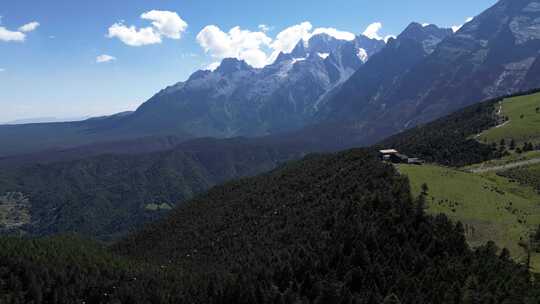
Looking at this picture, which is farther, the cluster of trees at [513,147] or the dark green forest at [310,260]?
the cluster of trees at [513,147]

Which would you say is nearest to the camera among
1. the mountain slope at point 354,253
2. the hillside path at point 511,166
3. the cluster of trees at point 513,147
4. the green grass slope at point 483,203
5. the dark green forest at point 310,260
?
the dark green forest at point 310,260

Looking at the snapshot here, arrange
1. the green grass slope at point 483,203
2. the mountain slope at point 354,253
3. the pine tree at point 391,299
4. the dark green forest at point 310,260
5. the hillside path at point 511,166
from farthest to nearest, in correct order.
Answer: the hillside path at point 511,166
the green grass slope at point 483,203
the mountain slope at point 354,253
the dark green forest at point 310,260
the pine tree at point 391,299

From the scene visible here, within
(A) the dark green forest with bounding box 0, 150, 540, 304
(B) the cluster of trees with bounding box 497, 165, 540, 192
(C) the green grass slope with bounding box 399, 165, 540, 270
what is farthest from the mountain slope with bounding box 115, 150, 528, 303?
(B) the cluster of trees with bounding box 497, 165, 540, 192

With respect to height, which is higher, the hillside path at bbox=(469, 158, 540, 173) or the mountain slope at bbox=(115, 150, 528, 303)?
the hillside path at bbox=(469, 158, 540, 173)

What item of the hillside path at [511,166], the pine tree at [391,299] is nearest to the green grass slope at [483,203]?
the hillside path at [511,166]

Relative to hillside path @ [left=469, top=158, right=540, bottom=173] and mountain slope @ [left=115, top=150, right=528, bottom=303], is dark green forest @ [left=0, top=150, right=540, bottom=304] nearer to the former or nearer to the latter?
mountain slope @ [left=115, top=150, right=528, bottom=303]

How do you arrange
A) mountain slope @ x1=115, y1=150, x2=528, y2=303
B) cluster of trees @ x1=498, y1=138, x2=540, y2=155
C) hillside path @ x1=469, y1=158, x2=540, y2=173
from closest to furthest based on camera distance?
mountain slope @ x1=115, y1=150, x2=528, y2=303
hillside path @ x1=469, y1=158, x2=540, y2=173
cluster of trees @ x1=498, y1=138, x2=540, y2=155

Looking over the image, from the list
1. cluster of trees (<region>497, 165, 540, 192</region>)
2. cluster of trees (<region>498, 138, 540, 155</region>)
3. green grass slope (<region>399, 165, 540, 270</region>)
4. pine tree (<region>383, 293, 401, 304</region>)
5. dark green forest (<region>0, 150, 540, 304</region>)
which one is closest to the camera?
pine tree (<region>383, 293, 401, 304</region>)

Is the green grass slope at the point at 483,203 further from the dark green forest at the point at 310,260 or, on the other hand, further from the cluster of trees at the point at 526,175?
the dark green forest at the point at 310,260
